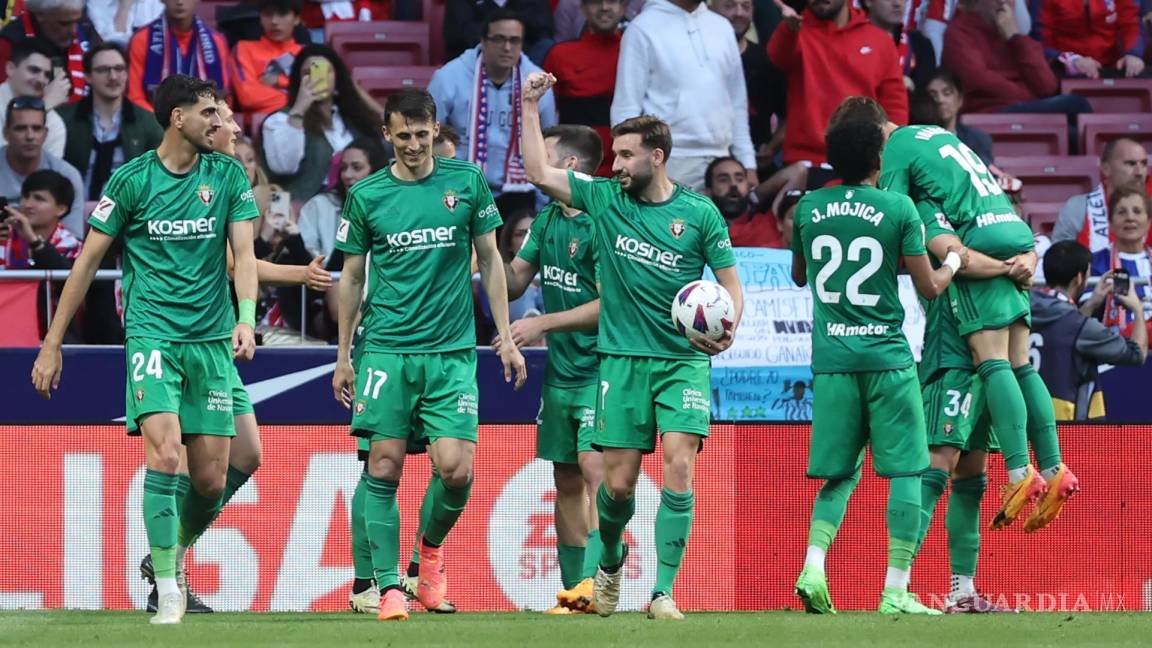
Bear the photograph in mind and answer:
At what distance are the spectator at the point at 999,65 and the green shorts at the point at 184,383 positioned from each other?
8791 millimetres

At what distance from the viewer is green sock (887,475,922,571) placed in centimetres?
859

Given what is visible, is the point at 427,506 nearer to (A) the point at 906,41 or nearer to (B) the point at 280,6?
(B) the point at 280,6

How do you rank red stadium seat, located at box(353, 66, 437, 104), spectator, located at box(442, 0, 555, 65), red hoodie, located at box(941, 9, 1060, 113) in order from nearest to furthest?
spectator, located at box(442, 0, 555, 65) → red stadium seat, located at box(353, 66, 437, 104) → red hoodie, located at box(941, 9, 1060, 113)

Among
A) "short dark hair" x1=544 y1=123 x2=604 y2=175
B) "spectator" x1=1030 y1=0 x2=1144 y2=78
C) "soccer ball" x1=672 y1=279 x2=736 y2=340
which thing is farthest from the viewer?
"spectator" x1=1030 y1=0 x2=1144 y2=78

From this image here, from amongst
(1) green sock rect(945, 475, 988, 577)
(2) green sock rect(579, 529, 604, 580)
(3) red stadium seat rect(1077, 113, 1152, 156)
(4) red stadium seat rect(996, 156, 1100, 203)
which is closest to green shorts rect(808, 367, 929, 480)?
(1) green sock rect(945, 475, 988, 577)

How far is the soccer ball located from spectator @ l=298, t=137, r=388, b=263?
5245 mm

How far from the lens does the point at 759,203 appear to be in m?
13.9

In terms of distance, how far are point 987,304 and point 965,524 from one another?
1.10 meters

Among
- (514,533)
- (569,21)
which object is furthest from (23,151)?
(514,533)

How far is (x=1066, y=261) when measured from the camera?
10578mm

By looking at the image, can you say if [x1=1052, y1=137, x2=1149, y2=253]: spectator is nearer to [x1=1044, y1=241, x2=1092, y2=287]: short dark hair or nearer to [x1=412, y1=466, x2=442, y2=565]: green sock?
[x1=1044, y1=241, x2=1092, y2=287]: short dark hair

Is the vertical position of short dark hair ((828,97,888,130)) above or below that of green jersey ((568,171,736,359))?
above

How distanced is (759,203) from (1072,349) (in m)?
2.91

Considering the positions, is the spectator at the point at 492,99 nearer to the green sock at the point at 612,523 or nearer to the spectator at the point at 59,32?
the spectator at the point at 59,32
